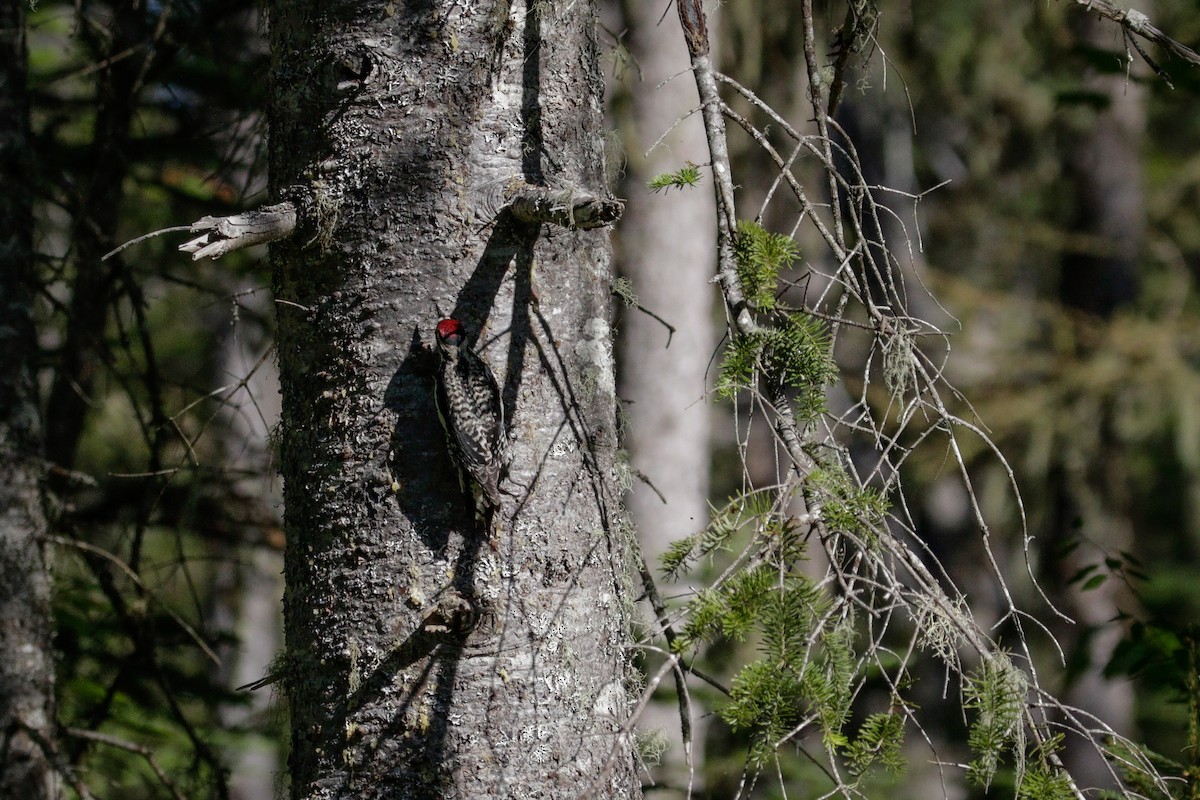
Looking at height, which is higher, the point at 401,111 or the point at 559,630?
the point at 401,111

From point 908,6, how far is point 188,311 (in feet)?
23.9

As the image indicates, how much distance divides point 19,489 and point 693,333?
183 inches

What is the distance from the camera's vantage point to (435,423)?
1.84m

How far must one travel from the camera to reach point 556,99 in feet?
6.55

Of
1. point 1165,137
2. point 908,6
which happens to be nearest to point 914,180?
point 908,6

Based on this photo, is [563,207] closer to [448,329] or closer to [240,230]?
[448,329]

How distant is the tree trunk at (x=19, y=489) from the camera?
3.01 m

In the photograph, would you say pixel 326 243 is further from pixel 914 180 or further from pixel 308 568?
pixel 914 180

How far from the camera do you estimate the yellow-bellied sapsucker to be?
5.78 feet

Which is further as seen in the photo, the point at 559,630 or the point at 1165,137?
the point at 1165,137

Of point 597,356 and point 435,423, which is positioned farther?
point 597,356

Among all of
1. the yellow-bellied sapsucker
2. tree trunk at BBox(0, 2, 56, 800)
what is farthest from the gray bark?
the yellow-bellied sapsucker

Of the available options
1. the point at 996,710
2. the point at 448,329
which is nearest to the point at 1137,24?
the point at 996,710

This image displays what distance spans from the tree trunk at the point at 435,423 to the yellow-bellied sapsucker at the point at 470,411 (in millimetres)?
48
